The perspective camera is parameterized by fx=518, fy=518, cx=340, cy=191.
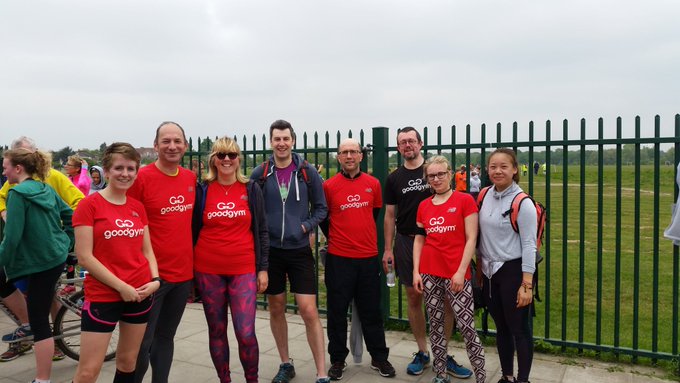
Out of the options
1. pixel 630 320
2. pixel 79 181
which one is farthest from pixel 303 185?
pixel 79 181

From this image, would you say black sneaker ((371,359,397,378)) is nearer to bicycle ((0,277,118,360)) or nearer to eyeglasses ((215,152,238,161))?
eyeglasses ((215,152,238,161))

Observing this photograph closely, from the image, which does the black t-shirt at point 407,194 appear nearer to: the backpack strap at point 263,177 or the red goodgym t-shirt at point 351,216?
the red goodgym t-shirt at point 351,216

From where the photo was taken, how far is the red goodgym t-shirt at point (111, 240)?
2865mm

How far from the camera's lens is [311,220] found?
3998mm

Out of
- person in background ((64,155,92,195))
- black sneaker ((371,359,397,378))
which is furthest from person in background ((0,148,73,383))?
person in background ((64,155,92,195))

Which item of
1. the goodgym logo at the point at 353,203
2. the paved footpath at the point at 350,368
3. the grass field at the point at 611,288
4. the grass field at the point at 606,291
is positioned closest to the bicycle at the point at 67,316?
the paved footpath at the point at 350,368

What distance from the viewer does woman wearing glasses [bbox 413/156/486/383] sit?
12.2 feet

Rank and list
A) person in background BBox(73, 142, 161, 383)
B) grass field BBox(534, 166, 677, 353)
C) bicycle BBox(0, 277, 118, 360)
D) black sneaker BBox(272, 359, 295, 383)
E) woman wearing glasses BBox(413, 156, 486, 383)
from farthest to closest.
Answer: bicycle BBox(0, 277, 118, 360), grass field BBox(534, 166, 677, 353), black sneaker BBox(272, 359, 295, 383), woman wearing glasses BBox(413, 156, 486, 383), person in background BBox(73, 142, 161, 383)

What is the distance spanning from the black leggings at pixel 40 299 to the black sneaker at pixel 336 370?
86.0 inches

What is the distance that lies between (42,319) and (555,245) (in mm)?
11209

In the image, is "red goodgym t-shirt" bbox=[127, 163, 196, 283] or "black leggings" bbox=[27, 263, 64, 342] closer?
"red goodgym t-shirt" bbox=[127, 163, 196, 283]

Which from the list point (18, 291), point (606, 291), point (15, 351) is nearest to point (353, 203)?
point (18, 291)

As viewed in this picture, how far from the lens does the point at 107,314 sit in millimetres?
2928

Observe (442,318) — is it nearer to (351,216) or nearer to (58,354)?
(351,216)
